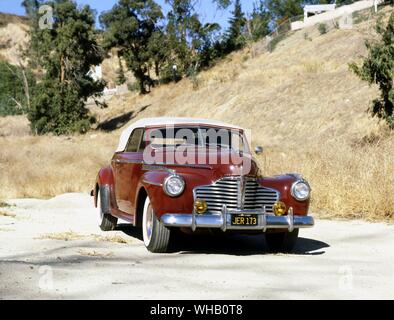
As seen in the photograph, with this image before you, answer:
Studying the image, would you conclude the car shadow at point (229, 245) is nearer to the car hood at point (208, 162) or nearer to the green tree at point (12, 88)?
the car hood at point (208, 162)

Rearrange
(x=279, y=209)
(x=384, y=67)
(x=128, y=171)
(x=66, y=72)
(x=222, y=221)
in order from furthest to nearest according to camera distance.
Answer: (x=66, y=72) < (x=384, y=67) < (x=128, y=171) < (x=279, y=209) < (x=222, y=221)

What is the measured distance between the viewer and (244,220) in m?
7.73

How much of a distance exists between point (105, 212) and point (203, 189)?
2999 mm

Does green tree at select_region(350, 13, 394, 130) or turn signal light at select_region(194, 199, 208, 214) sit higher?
green tree at select_region(350, 13, 394, 130)

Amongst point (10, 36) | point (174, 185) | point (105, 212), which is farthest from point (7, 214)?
point (10, 36)

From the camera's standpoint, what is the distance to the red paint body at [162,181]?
7.68 metres

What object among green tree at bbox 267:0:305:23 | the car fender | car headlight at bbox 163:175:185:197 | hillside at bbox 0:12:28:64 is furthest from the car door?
hillside at bbox 0:12:28:64

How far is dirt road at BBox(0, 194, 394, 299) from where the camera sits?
5594 millimetres

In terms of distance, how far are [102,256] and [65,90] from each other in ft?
155

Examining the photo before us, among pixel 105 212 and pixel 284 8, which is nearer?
pixel 105 212

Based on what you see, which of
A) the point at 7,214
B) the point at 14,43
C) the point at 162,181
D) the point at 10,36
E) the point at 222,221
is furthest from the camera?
the point at 10,36

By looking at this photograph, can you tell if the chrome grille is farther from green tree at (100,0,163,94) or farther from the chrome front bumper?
green tree at (100,0,163,94)

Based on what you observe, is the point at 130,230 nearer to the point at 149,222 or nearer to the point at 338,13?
the point at 149,222
